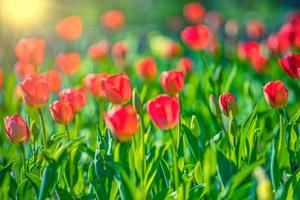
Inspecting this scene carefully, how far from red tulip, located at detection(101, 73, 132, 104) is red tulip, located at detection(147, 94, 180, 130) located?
171 millimetres

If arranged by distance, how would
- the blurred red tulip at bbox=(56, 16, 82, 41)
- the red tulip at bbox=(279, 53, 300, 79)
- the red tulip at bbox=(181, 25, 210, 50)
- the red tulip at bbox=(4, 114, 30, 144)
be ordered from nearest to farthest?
the red tulip at bbox=(4, 114, 30, 144), the red tulip at bbox=(279, 53, 300, 79), the red tulip at bbox=(181, 25, 210, 50), the blurred red tulip at bbox=(56, 16, 82, 41)

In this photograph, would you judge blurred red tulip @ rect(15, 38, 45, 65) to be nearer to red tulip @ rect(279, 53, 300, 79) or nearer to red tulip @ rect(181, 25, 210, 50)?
red tulip @ rect(181, 25, 210, 50)

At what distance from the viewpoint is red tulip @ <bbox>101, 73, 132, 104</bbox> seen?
6.95 feet

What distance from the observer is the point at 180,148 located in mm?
2238

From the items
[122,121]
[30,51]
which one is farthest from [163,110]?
[30,51]

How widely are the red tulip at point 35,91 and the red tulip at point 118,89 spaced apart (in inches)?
9.4

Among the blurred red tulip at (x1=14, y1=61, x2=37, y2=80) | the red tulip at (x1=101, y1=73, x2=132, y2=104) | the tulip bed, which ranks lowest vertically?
the tulip bed

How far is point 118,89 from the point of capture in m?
2.12

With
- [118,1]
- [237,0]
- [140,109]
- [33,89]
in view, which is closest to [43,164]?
[33,89]

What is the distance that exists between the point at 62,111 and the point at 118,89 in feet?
0.66

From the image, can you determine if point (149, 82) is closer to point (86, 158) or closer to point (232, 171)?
point (86, 158)

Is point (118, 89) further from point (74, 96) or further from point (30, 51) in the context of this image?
point (30, 51)

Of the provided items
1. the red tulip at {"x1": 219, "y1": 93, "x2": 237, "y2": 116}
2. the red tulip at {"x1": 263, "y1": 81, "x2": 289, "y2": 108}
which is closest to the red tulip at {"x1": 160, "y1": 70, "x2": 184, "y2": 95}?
the red tulip at {"x1": 219, "y1": 93, "x2": 237, "y2": 116}

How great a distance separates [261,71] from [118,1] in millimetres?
6771
